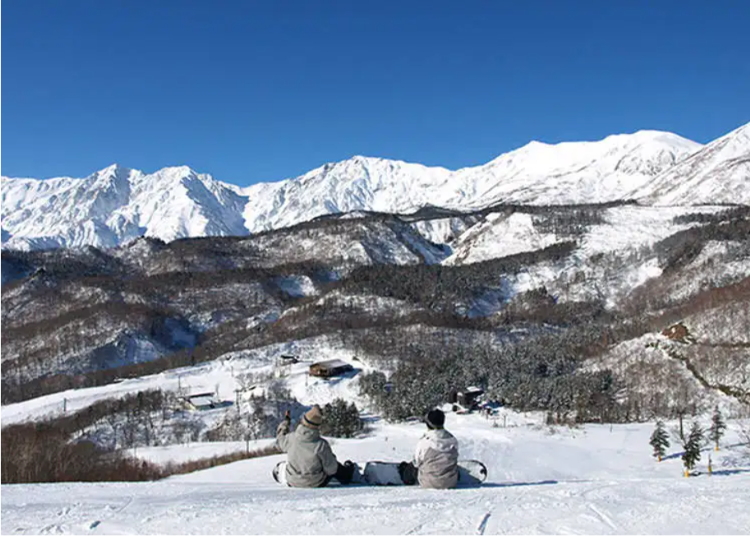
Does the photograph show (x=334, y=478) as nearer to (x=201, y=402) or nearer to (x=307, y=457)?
(x=307, y=457)

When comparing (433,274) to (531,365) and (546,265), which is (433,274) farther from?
(531,365)

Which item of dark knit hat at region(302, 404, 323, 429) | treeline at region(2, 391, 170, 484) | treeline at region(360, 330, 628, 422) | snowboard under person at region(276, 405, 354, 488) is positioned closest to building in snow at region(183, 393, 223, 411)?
treeline at region(2, 391, 170, 484)

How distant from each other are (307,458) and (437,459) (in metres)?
2.12

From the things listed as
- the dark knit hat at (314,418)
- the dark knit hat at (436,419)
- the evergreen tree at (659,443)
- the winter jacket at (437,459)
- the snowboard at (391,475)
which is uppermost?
the dark knit hat at (314,418)

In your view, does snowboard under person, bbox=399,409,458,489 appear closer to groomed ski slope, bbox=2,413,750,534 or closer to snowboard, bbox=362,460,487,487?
groomed ski slope, bbox=2,413,750,534

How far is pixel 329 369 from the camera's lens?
7438 centimetres

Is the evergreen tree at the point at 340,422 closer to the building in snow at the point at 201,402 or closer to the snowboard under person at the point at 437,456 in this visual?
the building in snow at the point at 201,402

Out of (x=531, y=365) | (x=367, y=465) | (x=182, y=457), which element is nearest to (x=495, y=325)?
(x=531, y=365)

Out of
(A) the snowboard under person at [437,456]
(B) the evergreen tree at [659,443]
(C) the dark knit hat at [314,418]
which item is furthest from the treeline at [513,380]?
(C) the dark knit hat at [314,418]

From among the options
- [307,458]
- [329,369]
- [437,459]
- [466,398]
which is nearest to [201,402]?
[329,369]

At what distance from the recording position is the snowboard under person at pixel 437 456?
9.55 m

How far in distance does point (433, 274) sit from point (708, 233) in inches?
2363

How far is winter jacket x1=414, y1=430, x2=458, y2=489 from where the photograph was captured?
9570 millimetres

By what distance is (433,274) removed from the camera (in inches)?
5714
